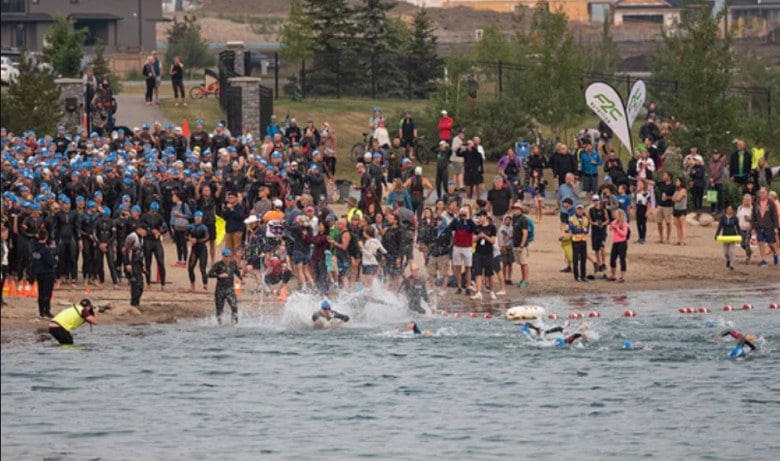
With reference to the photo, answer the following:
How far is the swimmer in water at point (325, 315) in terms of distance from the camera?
129 feet

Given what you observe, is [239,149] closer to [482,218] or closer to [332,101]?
[482,218]

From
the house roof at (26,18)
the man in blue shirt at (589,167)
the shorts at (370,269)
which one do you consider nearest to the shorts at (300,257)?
the shorts at (370,269)

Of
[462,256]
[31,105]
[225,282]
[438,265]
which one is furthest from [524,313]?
[31,105]

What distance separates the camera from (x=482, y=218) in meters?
40.7

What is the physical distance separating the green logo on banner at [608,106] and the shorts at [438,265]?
13.7m

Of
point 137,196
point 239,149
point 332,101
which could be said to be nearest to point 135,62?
point 332,101

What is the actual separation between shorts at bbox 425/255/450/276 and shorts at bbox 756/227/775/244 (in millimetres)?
7932

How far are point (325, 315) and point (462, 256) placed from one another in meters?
3.51

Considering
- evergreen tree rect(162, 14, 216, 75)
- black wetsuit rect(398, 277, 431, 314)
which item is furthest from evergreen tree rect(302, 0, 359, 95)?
black wetsuit rect(398, 277, 431, 314)

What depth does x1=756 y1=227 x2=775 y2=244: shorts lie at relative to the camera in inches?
1783

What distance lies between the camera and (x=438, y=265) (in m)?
41.8

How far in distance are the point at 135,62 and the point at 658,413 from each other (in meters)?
70.0

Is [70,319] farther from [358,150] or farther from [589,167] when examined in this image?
[358,150]

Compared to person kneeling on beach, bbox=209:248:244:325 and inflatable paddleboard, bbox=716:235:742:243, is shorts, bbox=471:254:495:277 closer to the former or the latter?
person kneeling on beach, bbox=209:248:244:325
